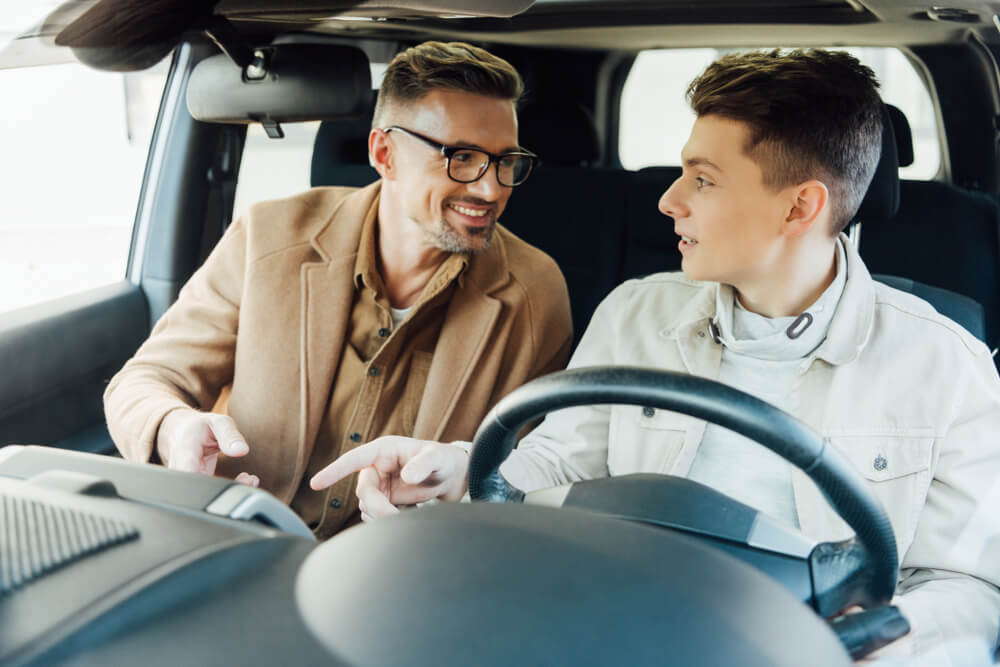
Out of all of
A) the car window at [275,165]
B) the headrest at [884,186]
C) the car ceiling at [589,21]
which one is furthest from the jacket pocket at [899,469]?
the car window at [275,165]

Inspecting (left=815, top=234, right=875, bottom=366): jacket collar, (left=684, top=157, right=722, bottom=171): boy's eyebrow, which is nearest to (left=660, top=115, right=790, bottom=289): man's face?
(left=684, top=157, right=722, bottom=171): boy's eyebrow

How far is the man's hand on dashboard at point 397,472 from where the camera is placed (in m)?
1.00

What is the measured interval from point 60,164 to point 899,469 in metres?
1.17

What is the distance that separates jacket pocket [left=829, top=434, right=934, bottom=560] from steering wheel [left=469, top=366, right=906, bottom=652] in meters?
0.35

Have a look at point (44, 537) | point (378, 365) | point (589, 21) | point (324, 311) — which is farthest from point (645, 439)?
point (44, 537)

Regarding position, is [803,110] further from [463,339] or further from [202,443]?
[202,443]

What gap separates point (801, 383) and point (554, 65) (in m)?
0.90

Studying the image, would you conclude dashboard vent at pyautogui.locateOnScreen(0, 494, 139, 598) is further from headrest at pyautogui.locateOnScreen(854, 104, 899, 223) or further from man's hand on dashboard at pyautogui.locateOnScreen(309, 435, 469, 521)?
headrest at pyautogui.locateOnScreen(854, 104, 899, 223)

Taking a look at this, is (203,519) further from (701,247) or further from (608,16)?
(608,16)

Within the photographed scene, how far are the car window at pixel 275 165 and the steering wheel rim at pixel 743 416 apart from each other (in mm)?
934

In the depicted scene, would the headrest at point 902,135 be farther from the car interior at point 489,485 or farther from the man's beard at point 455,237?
the man's beard at point 455,237

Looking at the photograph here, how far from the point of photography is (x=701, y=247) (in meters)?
1.17

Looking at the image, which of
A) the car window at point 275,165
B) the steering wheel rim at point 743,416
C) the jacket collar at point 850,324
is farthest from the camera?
the car window at point 275,165

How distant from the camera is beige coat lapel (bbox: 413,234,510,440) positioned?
127 cm
